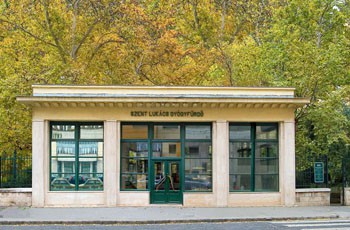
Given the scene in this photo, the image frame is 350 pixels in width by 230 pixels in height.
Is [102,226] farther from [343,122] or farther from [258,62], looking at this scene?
[258,62]

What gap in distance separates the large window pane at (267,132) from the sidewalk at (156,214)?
332 centimetres

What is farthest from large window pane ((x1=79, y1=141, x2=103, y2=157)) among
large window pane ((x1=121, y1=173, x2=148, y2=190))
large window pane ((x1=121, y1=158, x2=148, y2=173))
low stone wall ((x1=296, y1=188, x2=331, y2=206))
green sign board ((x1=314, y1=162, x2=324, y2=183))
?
green sign board ((x1=314, y1=162, x2=324, y2=183))

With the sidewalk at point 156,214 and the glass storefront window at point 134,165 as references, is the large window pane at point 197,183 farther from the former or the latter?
the glass storefront window at point 134,165

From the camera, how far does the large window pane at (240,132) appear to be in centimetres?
2277

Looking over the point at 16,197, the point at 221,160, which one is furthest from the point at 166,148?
the point at 16,197

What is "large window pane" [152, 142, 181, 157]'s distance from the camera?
886 inches

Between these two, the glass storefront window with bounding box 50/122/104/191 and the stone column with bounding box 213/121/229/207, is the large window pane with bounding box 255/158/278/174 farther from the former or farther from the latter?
the glass storefront window with bounding box 50/122/104/191

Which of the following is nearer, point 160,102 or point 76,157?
point 160,102

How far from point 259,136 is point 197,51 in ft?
48.8

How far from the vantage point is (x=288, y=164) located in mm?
22500

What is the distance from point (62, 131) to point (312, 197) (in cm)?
1156

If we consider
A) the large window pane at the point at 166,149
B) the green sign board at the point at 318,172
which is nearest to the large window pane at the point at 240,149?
the large window pane at the point at 166,149

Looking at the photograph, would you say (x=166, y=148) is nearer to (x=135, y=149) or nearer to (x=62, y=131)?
(x=135, y=149)

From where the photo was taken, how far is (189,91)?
73.3ft
